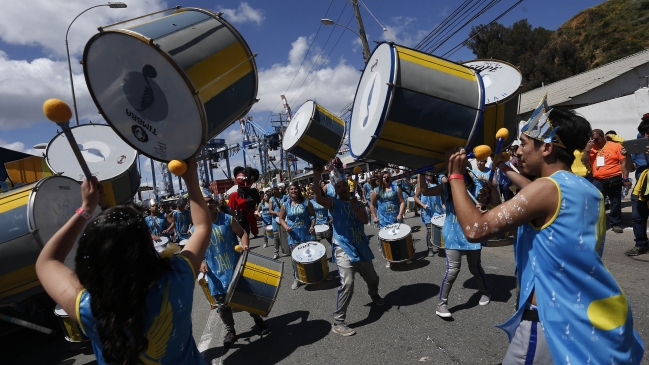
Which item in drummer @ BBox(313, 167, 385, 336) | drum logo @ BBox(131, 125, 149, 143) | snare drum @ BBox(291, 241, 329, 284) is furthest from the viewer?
snare drum @ BBox(291, 241, 329, 284)

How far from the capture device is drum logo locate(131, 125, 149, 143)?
6.79 feet

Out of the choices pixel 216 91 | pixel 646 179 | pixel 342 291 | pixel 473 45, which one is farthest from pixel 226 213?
pixel 473 45

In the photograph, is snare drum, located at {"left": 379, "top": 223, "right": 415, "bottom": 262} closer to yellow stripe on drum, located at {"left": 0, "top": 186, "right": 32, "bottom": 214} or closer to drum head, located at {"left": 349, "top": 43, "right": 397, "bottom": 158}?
drum head, located at {"left": 349, "top": 43, "right": 397, "bottom": 158}

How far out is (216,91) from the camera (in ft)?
6.87

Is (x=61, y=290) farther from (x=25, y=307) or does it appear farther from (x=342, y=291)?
(x=25, y=307)

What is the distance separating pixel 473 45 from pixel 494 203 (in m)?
44.4

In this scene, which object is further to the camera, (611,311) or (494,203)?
(494,203)

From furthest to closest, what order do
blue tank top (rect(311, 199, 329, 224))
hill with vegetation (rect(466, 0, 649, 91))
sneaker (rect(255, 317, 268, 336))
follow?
hill with vegetation (rect(466, 0, 649, 91)) < blue tank top (rect(311, 199, 329, 224)) < sneaker (rect(255, 317, 268, 336))

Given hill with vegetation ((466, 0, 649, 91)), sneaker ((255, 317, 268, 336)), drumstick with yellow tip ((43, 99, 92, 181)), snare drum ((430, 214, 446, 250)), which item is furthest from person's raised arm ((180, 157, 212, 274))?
hill with vegetation ((466, 0, 649, 91))

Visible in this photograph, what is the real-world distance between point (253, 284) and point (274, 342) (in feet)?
2.65

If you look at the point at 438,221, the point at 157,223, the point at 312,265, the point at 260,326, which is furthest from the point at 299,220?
the point at 157,223

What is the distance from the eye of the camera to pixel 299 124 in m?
4.73

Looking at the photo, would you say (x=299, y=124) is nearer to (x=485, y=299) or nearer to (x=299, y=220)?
(x=485, y=299)

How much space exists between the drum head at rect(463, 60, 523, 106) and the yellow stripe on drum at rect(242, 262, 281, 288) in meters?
2.92
